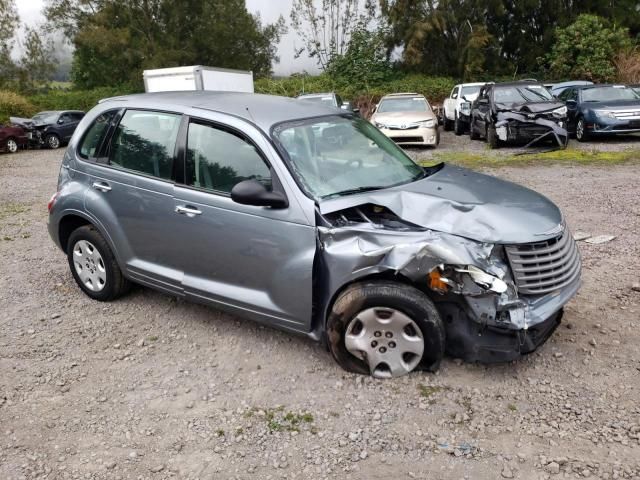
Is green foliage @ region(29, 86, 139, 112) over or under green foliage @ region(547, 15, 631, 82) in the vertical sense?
under

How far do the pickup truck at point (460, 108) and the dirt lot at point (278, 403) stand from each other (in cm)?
1281

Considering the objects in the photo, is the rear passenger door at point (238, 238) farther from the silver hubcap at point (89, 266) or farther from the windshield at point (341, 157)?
the silver hubcap at point (89, 266)

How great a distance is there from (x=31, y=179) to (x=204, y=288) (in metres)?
11.3

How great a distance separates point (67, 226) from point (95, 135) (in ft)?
2.95

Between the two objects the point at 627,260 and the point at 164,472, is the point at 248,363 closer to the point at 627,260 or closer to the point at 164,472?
the point at 164,472

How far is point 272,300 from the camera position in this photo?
12.2ft

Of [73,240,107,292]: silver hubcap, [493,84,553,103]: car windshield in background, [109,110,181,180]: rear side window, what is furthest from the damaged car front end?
[493,84,553,103]: car windshield in background

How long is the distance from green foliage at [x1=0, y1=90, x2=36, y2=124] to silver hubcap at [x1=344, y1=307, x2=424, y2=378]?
26761mm

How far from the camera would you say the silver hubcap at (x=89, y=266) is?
481 centimetres

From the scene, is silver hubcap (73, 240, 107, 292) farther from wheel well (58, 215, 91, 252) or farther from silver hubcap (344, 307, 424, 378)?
silver hubcap (344, 307, 424, 378)

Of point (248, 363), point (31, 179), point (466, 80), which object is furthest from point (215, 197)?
point (466, 80)

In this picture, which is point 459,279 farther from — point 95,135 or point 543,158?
point 543,158

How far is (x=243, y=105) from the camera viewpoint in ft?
13.8

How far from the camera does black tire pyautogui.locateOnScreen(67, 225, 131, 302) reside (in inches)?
185
